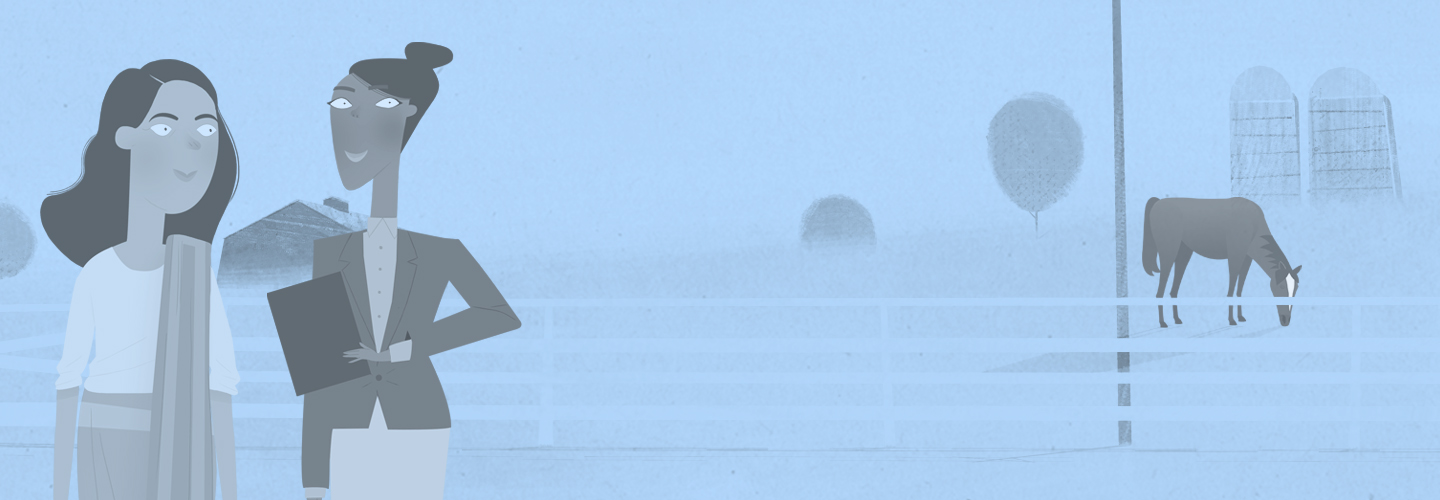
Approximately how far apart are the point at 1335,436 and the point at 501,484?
4.72 m

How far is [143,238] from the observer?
2979mm

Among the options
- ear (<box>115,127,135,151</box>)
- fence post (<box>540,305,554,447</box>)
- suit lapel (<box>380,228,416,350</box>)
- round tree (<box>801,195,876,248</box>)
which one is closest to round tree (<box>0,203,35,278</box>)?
fence post (<box>540,305,554,447</box>)

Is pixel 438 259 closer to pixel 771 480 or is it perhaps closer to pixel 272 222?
pixel 771 480

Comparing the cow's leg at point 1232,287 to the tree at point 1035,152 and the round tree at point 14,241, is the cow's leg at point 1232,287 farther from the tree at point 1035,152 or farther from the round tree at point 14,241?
the round tree at point 14,241

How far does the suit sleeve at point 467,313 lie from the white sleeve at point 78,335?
2.71ft

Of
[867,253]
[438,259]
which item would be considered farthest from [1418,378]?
[438,259]

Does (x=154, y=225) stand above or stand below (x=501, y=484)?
above

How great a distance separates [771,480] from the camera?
577 cm

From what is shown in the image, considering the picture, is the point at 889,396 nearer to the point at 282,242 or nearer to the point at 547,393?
the point at 547,393

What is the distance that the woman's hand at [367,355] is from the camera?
3084 millimetres

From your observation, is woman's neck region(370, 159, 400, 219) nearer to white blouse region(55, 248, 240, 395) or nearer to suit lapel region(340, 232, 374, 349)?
suit lapel region(340, 232, 374, 349)

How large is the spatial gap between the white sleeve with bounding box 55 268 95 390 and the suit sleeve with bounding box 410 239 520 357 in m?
0.82

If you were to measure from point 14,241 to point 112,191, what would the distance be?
7.13 m

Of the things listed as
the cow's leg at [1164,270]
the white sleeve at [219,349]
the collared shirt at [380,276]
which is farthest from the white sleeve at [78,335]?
the cow's leg at [1164,270]
